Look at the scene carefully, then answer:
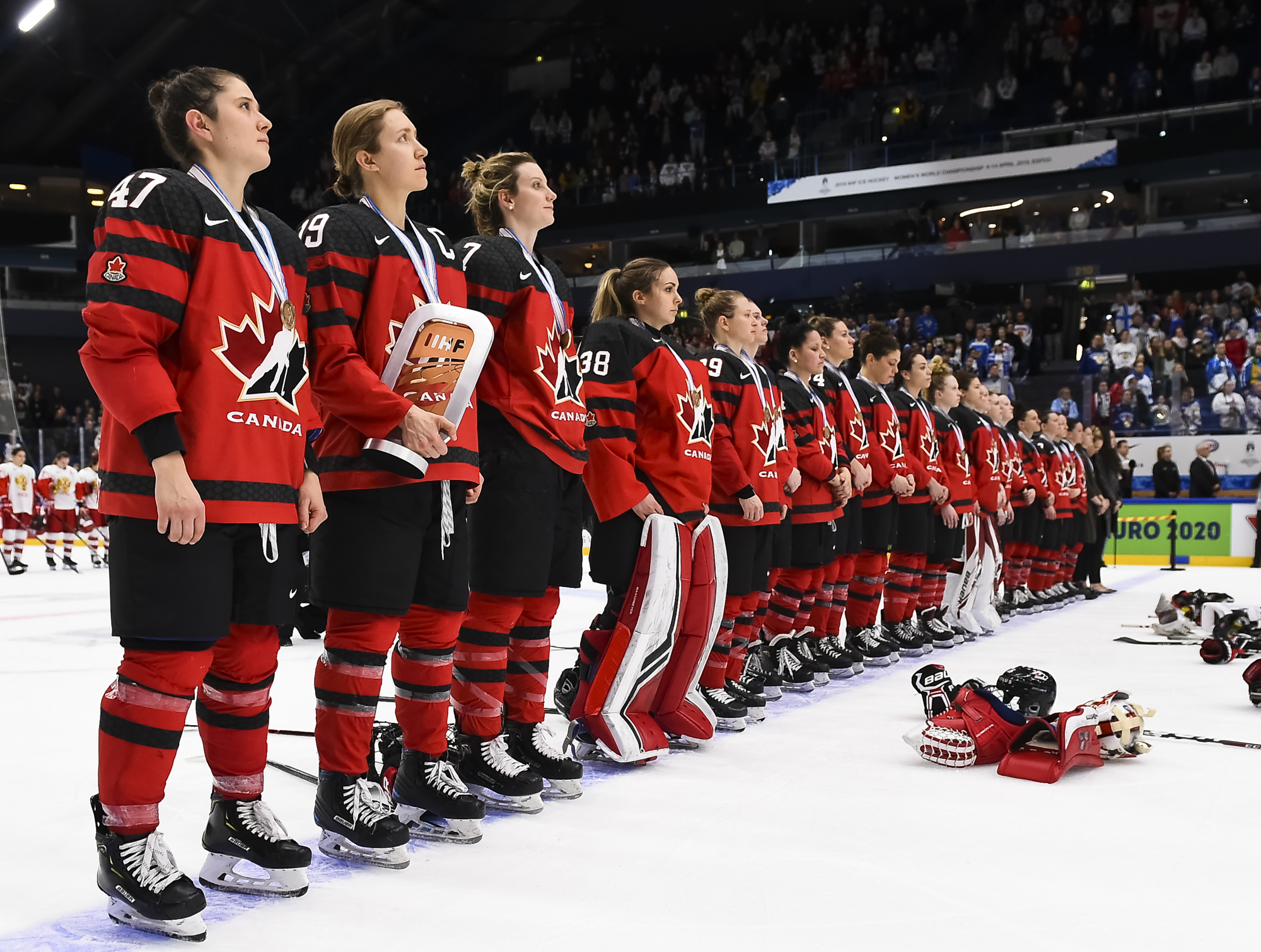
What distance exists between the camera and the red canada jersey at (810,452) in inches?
204

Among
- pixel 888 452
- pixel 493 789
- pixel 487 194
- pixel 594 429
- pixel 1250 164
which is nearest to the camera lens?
pixel 493 789

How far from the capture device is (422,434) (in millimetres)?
2465

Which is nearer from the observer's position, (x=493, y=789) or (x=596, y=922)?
(x=596, y=922)

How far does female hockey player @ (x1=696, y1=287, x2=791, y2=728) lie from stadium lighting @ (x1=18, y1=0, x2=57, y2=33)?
2044 centimetres

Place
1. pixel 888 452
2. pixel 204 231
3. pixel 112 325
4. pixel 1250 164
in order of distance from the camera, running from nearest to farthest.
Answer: pixel 112 325
pixel 204 231
pixel 888 452
pixel 1250 164

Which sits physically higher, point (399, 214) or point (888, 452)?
point (399, 214)

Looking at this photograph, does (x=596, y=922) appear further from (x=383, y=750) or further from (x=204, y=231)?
(x=204, y=231)

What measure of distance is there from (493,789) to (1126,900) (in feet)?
4.99

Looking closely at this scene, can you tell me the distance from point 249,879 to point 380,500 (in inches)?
32.6

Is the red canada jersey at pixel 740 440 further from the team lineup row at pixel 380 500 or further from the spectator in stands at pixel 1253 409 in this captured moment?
the spectator in stands at pixel 1253 409

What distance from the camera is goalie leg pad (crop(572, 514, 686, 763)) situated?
3.50 metres

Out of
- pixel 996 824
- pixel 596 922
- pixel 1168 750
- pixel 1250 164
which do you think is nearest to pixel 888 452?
pixel 1168 750

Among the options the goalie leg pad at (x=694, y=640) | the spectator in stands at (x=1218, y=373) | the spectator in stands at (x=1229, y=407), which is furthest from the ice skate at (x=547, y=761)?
the spectator in stands at (x=1218, y=373)

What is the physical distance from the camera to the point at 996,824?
292 cm
